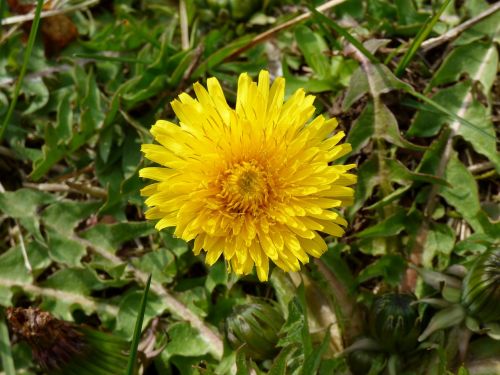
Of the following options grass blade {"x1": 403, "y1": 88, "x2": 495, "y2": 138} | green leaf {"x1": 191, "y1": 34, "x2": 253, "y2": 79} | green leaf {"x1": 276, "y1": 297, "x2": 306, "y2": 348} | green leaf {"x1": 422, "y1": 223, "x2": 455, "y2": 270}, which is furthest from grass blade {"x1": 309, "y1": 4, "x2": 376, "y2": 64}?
green leaf {"x1": 276, "y1": 297, "x2": 306, "y2": 348}

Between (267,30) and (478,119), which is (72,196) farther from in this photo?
(478,119)

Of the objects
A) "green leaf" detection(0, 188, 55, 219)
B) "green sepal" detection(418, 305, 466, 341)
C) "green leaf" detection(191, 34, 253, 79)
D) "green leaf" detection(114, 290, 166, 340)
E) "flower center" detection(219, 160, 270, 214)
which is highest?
"green leaf" detection(191, 34, 253, 79)

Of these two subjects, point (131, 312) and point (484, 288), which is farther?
point (131, 312)

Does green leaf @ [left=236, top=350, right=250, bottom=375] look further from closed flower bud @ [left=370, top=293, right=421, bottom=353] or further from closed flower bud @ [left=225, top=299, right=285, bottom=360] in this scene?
closed flower bud @ [left=370, top=293, right=421, bottom=353]

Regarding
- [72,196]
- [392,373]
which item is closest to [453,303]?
[392,373]

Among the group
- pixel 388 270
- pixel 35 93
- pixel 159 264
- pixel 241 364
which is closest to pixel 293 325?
pixel 241 364

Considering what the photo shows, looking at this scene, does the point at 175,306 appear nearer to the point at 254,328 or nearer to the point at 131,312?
the point at 131,312
